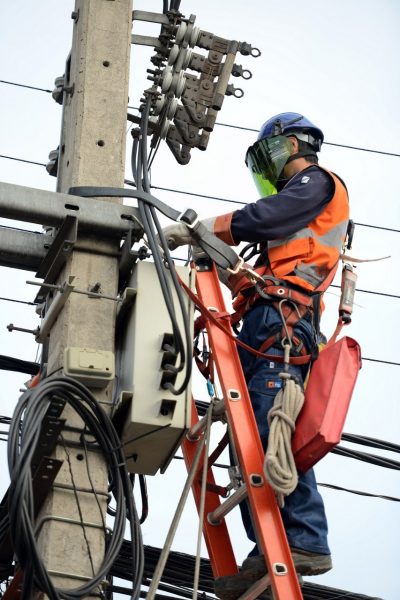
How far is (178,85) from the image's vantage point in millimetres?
6781

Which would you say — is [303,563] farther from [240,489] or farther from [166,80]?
[166,80]

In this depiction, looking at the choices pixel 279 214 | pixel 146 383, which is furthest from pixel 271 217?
pixel 146 383

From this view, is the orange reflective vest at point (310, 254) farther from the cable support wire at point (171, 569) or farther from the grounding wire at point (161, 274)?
the cable support wire at point (171, 569)

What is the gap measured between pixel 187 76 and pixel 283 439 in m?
2.11

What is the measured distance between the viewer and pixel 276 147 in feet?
23.2

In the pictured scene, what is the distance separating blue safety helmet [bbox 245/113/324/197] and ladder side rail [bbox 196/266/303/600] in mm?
944

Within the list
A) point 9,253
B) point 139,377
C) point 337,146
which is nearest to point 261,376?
point 139,377

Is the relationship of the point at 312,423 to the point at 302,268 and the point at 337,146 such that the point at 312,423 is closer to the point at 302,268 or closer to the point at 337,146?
the point at 302,268

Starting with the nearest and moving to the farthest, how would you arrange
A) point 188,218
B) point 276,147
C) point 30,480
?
point 30,480, point 188,218, point 276,147

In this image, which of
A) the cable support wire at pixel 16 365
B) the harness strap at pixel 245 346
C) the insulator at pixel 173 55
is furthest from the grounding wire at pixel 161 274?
the cable support wire at pixel 16 365

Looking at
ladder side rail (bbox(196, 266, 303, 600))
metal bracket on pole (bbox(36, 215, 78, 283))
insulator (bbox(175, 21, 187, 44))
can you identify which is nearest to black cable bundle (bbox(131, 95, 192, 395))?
metal bracket on pole (bbox(36, 215, 78, 283))

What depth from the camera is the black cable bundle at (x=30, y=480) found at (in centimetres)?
483

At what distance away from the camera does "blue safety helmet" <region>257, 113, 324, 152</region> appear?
711 centimetres

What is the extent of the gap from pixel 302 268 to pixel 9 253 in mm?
1465
